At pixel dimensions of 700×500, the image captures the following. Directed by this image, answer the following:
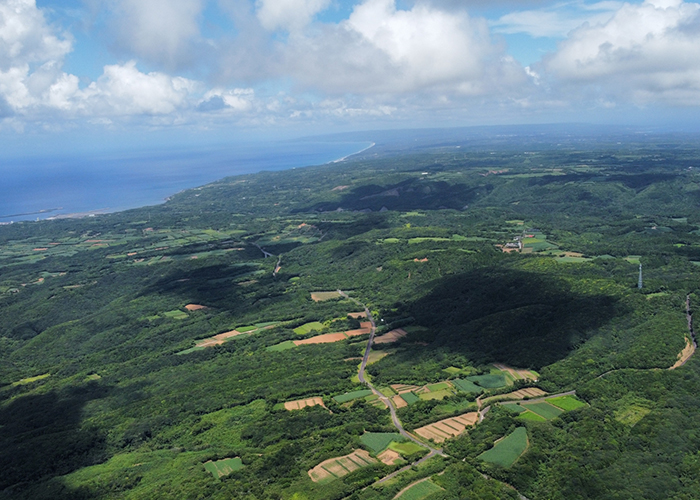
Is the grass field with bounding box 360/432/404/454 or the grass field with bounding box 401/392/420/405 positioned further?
the grass field with bounding box 401/392/420/405

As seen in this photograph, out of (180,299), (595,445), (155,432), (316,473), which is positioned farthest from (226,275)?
(595,445)

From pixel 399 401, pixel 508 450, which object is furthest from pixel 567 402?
pixel 399 401

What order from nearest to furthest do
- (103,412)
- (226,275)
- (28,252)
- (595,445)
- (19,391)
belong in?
1. (595,445)
2. (103,412)
3. (19,391)
4. (226,275)
5. (28,252)

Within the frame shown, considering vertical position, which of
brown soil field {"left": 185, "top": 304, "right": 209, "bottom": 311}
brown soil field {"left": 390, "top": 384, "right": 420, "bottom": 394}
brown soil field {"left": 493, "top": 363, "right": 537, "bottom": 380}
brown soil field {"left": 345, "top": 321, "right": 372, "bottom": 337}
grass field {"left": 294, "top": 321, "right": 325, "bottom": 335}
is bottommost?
brown soil field {"left": 185, "top": 304, "right": 209, "bottom": 311}

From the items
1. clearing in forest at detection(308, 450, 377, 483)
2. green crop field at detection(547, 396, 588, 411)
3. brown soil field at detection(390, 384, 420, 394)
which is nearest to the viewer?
clearing in forest at detection(308, 450, 377, 483)

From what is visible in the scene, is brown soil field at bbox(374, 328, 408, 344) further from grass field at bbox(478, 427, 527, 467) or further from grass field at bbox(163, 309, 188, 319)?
grass field at bbox(163, 309, 188, 319)

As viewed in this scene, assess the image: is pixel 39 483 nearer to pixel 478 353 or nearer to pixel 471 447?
pixel 471 447

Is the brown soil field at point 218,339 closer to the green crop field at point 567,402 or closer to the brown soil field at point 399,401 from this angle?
the brown soil field at point 399,401

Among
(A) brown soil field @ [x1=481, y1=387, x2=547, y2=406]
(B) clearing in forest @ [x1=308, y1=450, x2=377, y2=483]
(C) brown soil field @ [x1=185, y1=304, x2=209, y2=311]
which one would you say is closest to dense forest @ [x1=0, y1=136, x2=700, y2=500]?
(B) clearing in forest @ [x1=308, y1=450, x2=377, y2=483]
